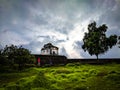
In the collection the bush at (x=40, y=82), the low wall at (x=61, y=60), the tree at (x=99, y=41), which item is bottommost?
the bush at (x=40, y=82)

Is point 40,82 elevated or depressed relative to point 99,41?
depressed

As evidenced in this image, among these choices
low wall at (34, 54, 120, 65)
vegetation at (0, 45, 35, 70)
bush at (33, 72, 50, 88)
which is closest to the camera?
bush at (33, 72, 50, 88)

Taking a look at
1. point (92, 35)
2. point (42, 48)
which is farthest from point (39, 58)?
point (92, 35)

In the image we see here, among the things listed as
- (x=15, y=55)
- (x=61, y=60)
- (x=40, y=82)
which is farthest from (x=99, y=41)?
(x=40, y=82)

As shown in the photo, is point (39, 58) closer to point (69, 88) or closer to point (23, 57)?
point (23, 57)

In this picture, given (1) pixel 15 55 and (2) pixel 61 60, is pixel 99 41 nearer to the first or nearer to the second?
(2) pixel 61 60

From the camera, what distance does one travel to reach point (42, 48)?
6569cm

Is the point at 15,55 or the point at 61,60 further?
the point at 61,60

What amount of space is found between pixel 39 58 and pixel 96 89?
126ft

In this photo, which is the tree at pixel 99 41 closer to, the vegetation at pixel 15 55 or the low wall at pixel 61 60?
the low wall at pixel 61 60

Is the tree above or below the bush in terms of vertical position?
above

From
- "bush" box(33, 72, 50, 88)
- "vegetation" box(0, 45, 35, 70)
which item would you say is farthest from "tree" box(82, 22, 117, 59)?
"bush" box(33, 72, 50, 88)

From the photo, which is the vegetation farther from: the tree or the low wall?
the tree

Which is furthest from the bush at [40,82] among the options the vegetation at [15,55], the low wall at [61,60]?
the low wall at [61,60]
